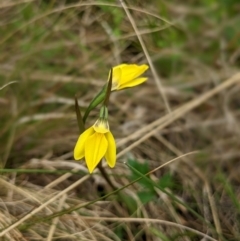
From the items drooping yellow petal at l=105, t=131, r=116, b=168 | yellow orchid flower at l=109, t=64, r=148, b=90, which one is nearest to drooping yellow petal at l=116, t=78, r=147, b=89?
yellow orchid flower at l=109, t=64, r=148, b=90

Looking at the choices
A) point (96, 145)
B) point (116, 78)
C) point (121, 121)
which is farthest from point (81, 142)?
point (121, 121)

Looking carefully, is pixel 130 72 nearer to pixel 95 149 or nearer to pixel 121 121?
pixel 95 149

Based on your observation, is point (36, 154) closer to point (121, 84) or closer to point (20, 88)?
point (20, 88)

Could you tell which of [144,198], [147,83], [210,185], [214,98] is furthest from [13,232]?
[214,98]

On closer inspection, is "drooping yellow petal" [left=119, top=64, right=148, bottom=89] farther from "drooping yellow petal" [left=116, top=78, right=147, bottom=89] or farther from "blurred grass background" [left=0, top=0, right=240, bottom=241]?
"blurred grass background" [left=0, top=0, right=240, bottom=241]

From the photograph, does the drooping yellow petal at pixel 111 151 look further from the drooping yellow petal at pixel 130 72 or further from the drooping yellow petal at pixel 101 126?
the drooping yellow petal at pixel 130 72

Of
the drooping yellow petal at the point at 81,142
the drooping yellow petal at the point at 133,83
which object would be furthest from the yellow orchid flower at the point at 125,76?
the drooping yellow petal at the point at 81,142
